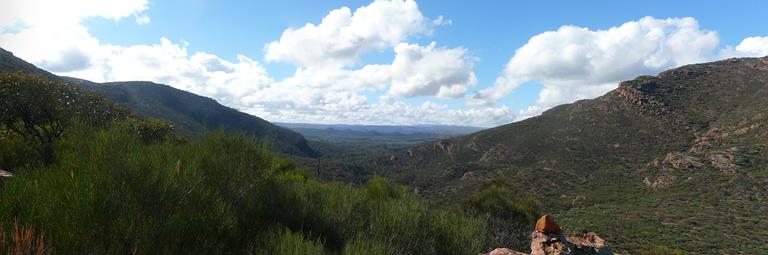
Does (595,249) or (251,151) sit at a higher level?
(251,151)

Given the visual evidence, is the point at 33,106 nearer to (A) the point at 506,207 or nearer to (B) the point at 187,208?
(B) the point at 187,208

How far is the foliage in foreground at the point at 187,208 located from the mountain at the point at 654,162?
30.2 metres

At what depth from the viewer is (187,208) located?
5934 millimetres

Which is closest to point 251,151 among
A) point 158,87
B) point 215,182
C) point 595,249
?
point 215,182

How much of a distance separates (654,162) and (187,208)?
7561 centimetres

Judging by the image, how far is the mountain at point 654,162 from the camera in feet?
141

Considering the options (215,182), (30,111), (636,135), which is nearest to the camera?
(215,182)

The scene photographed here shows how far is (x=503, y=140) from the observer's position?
338ft

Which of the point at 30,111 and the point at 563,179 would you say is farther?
the point at 563,179

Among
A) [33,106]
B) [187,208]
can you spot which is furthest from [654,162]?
[187,208]

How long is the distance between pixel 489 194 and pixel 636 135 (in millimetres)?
61270

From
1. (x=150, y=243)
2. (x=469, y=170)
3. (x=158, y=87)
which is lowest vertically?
(x=469, y=170)

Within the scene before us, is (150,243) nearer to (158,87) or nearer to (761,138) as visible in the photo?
(761,138)

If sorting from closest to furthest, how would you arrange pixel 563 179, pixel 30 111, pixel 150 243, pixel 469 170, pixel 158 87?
pixel 150 243 < pixel 30 111 < pixel 563 179 < pixel 469 170 < pixel 158 87
